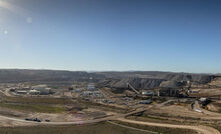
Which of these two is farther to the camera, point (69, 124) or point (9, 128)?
point (69, 124)

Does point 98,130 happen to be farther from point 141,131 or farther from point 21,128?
point 21,128

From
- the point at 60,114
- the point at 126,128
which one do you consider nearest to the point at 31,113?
the point at 60,114

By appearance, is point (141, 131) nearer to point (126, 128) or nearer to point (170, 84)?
point (126, 128)

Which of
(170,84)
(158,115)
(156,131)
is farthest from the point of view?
(170,84)

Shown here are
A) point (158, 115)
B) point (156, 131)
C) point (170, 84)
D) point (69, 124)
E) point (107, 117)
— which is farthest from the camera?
point (170, 84)

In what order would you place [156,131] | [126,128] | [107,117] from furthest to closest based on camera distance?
[107,117] < [126,128] < [156,131]

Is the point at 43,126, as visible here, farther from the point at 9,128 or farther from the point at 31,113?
the point at 31,113

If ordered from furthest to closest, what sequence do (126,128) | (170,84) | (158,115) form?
(170,84) < (158,115) < (126,128)

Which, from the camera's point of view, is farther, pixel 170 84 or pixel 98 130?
pixel 170 84

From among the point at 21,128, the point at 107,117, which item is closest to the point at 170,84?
the point at 107,117
